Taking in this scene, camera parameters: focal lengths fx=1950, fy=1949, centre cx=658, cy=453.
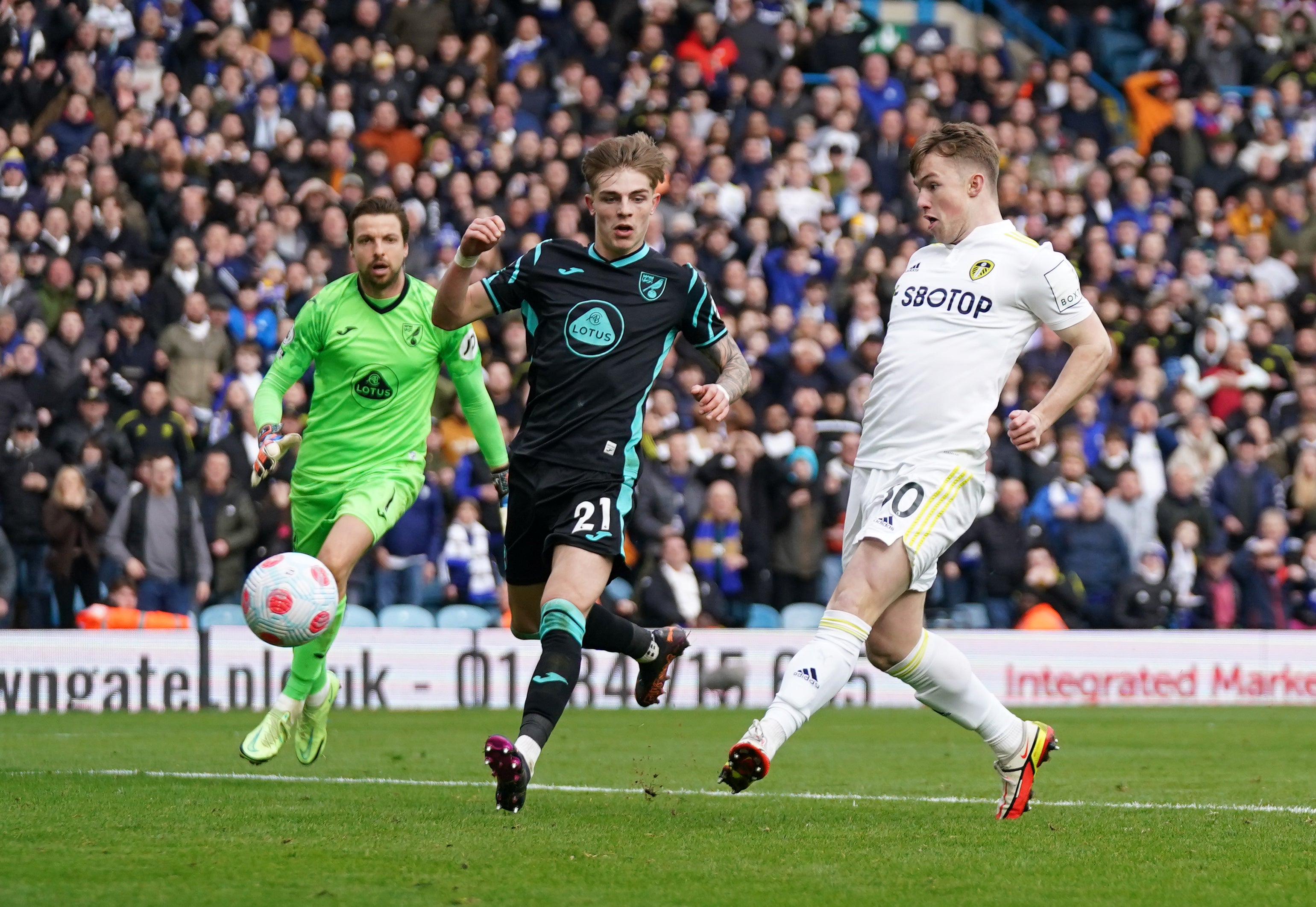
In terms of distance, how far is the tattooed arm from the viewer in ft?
24.5

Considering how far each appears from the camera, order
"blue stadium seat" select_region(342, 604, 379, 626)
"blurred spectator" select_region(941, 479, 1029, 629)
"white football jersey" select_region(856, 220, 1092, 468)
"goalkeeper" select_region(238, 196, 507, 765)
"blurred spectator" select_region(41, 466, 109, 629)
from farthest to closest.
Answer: "blurred spectator" select_region(941, 479, 1029, 629) → "blue stadium seat" select_region(342, 604, 379, 626) → "blurred spectator" select_region(41, 466, 109, 629) → "goalkeeper" select_region(238, 196, 507, 765) → "white football jersey" select_region(856, 220, 1092, 468)

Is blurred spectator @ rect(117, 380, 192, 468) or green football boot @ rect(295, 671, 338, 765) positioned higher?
blurred spectator @ rect(117, 380, 192, 468)

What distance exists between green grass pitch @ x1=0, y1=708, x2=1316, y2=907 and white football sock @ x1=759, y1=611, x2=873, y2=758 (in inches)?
17.1

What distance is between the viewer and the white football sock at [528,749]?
697 cm

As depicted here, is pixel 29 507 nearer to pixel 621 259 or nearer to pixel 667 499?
pixel 667 499

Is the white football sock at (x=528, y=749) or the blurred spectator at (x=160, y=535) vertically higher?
the white football sock at (x=528, y=749)

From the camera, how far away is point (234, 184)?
1953 centimetres

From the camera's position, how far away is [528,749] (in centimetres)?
703

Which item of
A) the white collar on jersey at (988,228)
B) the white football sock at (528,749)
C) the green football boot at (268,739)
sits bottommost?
the green football boot at (268,739)

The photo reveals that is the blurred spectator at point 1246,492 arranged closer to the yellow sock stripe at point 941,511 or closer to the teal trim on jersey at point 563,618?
the yellow sock stripe at point 941,511

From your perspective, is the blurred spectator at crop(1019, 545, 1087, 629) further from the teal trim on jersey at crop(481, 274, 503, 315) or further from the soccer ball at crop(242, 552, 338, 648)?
the teal trim on jersey at crop(481, 274, 503, 315)

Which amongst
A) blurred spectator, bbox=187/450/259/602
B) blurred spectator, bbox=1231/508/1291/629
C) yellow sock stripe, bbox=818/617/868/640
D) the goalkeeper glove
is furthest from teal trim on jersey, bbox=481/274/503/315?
blurred spectator, bbox=1231/508/1291/629

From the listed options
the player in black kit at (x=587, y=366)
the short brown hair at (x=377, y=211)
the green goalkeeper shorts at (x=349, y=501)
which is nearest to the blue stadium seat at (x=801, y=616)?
the green goalkeeper shorts at (x=349, y=501)

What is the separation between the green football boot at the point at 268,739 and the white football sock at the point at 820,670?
328cm
